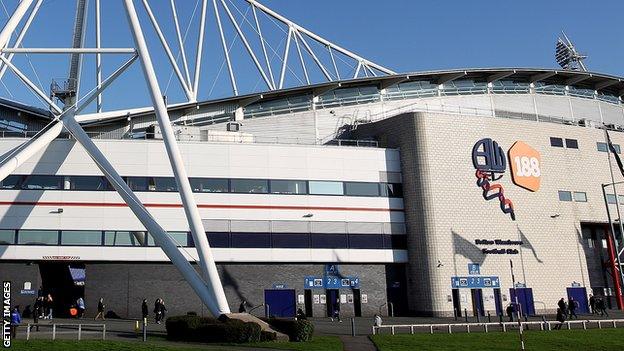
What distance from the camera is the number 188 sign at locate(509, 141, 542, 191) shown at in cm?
5225

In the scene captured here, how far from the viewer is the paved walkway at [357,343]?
26.0 metres

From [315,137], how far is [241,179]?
13310 mm

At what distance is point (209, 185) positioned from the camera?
45.1 metres

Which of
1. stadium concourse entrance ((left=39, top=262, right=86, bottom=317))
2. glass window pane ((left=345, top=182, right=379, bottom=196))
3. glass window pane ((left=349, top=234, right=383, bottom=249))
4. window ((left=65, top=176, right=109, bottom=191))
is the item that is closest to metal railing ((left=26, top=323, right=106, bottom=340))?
stadium concourse entrance ((left=39, top=262, right=86, bottom=317))

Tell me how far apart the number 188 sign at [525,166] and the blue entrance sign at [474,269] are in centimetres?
865

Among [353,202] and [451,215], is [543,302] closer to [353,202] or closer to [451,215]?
[451,215]

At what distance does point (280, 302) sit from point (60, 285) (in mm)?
17517

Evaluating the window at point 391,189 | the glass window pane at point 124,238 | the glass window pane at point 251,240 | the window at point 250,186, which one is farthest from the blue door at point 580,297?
the glass window pane at point 124,238

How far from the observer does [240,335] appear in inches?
1032

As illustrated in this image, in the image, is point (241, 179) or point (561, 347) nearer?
point (561, 347)

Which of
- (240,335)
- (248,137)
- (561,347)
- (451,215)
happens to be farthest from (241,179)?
(561,347)

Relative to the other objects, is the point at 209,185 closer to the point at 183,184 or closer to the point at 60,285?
the point at 183,184

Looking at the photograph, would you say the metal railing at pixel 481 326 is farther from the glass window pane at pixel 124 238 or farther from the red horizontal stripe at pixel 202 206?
the glass window pane at pixel 124 238

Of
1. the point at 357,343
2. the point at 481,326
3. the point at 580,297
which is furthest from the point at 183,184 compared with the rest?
the point at 580,297
